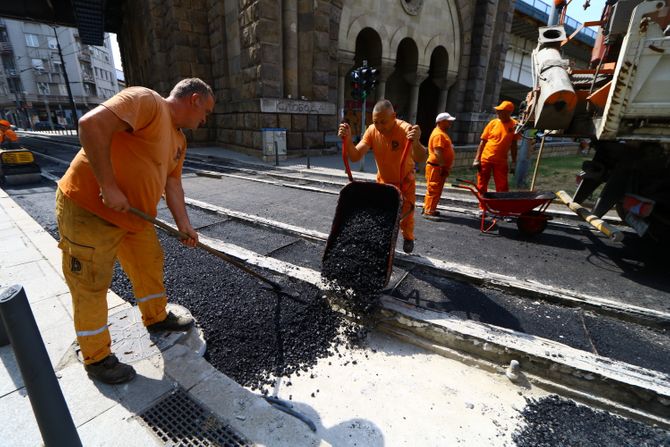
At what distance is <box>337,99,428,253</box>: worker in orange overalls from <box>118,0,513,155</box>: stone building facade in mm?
10444

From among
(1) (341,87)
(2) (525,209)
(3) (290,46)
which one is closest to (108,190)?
(2) (525,209)

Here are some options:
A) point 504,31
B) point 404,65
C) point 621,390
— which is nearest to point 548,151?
point 504,31

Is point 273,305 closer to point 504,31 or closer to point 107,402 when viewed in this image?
point 107,402

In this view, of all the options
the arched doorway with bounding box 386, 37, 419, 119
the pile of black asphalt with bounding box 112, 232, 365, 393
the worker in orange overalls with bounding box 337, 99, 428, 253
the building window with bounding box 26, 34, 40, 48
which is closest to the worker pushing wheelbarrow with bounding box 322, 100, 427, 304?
the worker in orange overalls with bounding box 337, 99, 428, 253

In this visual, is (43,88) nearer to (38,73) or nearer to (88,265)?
(38,73)

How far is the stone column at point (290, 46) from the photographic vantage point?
515 inches

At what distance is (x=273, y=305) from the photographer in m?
3.01

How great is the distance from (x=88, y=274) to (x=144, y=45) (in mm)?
26057

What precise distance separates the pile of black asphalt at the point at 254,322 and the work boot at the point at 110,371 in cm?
56

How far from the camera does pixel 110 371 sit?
6.45 feet

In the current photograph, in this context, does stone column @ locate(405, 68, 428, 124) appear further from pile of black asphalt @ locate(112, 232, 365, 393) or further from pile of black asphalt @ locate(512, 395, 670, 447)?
pile of black asphalt @ locate(512, 395, 670, 447)

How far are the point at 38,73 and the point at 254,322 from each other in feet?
224

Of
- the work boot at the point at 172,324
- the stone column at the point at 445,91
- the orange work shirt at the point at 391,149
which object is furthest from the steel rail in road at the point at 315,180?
the stone column at the point at 445,91

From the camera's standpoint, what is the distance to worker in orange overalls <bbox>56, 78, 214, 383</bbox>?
178 centimetres
